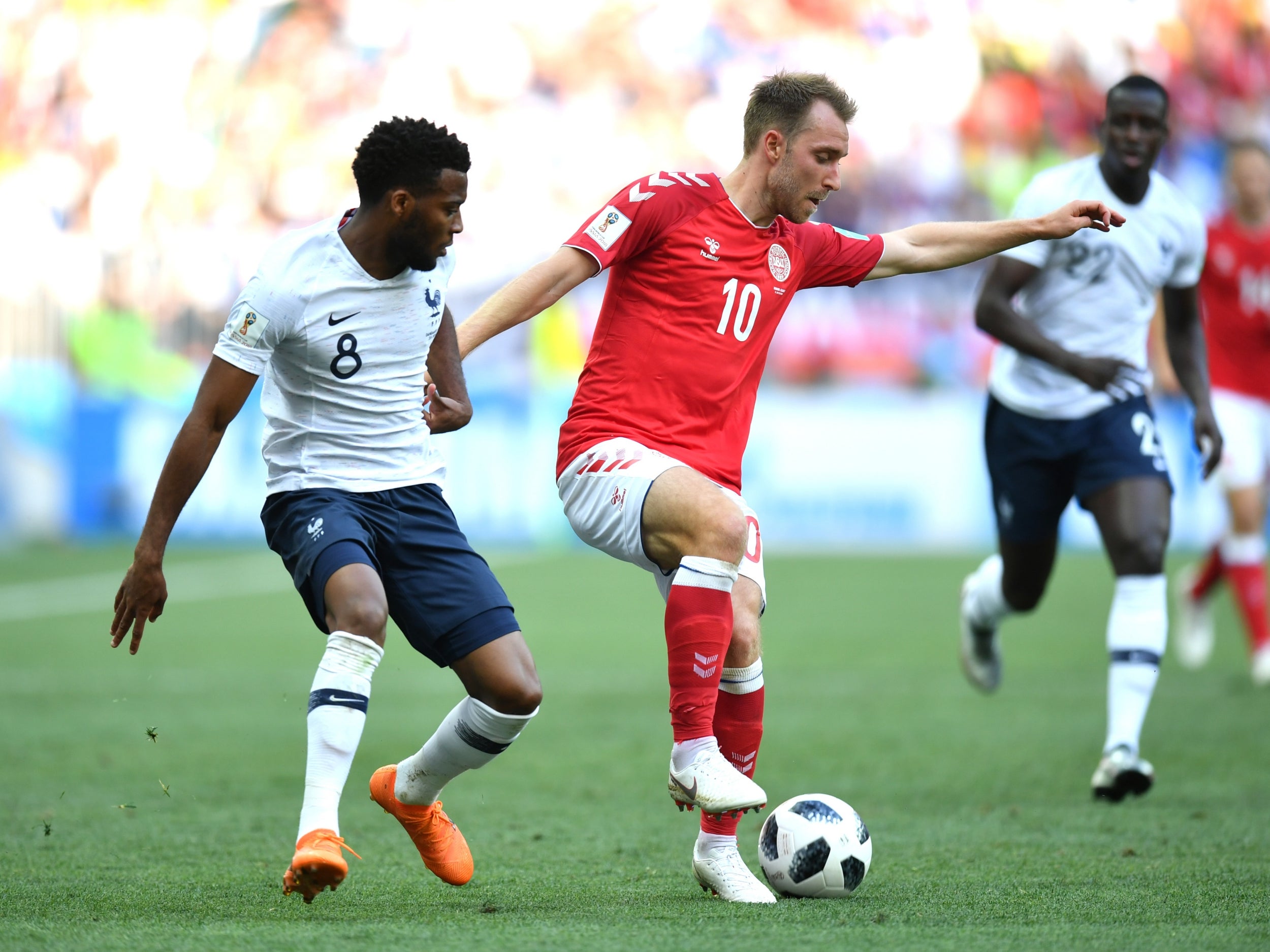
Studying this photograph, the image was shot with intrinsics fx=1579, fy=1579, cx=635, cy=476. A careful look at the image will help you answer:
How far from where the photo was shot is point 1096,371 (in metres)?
5.63

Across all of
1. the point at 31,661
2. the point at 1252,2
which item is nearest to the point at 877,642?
the point at 31,661

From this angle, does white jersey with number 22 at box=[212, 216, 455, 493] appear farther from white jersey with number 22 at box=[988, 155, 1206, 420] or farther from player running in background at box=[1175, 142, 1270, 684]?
player running in background at box=[1175, 142, 1270, 684]

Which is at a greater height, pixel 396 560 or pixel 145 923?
pixel 396 560

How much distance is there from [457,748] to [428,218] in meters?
1.37

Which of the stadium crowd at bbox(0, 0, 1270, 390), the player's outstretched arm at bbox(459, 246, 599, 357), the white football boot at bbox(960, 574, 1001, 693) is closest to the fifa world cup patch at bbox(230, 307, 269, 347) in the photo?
the player's outstretched arm at bbox(459, 246, 599, 357)

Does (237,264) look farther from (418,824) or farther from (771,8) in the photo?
(418,824)

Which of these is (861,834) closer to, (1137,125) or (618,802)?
(618,802)

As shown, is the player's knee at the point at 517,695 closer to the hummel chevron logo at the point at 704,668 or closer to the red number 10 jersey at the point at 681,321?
the hummel chevron logo at the point at 704,668

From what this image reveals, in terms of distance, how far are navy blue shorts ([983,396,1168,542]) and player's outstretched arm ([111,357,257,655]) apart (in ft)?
10.7

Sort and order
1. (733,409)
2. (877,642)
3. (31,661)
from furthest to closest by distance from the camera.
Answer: (877,642) < (31,661) < (733,409)

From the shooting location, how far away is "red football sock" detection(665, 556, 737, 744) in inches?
152

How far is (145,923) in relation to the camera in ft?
11.4

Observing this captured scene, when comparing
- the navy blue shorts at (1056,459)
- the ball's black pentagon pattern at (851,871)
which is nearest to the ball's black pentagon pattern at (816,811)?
the ball's black pentagon pattern at (851,871)

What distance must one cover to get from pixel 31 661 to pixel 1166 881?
7853 millimetres
